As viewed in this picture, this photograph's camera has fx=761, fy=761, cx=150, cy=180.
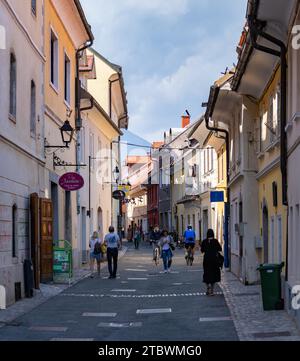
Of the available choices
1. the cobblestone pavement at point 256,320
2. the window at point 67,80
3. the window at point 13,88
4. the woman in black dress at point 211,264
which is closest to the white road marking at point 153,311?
the cobblestone pavement at point 256,320

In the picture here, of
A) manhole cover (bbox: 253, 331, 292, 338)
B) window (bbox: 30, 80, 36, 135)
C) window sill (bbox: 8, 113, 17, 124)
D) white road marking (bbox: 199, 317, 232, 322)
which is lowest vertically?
white road marking (bbox: 199, 317, 232, 322)

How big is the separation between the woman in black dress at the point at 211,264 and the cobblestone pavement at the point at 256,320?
42 centimetres

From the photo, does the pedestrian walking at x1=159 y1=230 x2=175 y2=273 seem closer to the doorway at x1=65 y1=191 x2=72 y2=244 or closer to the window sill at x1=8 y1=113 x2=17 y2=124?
the doorway at x1=65 y1=191 x2=72 y2=244

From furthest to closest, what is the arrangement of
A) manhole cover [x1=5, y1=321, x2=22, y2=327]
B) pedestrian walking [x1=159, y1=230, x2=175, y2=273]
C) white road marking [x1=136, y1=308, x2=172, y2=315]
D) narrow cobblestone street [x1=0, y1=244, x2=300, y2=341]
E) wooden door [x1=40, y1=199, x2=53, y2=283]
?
pedestrian walking [x1=159, y1=230, x2=175, y2=273] < wooden door [x1=40, y1=199, x2=53, y2=283] < white road marking [x1=136, y1=308, x2=172, y2=315] < manhole cover [x1=5, y1=321, x2=22, y2=327] < narrow cobblestone street [x1=0, y1=244, x2=300, y2=341]

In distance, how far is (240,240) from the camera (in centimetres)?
2189

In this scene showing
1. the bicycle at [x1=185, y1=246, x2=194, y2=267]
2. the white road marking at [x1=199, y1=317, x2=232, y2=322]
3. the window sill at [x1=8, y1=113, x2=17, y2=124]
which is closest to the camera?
the white road marking at [x1=199, y1=317, x2=232, y2=322]

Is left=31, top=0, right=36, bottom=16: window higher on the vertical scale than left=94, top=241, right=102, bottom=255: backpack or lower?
higher

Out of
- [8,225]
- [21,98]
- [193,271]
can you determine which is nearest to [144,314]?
[8,225]

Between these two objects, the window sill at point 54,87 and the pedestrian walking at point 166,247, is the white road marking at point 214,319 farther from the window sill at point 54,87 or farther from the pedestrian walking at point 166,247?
the pedestrian walking at point 166,247

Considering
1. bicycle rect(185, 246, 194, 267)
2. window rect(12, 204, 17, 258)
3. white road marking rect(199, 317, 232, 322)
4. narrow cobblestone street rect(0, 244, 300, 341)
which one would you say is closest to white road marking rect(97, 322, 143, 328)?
narrow cobblestone street rect(0, 244, 300, 341)

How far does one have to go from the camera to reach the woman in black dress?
17.5m

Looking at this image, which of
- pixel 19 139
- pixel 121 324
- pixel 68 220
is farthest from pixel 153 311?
pixel 68 220

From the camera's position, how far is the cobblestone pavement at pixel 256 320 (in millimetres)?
11191

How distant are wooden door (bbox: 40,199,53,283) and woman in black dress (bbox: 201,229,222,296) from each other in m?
4.03
